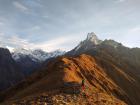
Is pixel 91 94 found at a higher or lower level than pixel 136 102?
higher

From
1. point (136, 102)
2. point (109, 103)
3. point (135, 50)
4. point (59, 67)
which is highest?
point (135, 50)

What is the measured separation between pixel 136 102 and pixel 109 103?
68.3 m

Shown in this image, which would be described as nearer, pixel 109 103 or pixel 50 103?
pixel 50 103

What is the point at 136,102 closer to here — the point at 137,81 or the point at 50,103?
the point at 137,81

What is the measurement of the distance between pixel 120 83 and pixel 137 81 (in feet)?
53.4

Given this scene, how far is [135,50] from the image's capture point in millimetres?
199250

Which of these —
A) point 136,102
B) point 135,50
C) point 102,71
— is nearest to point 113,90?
point 136,102

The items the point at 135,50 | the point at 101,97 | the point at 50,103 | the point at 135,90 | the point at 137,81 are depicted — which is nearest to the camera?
the point at 50,103

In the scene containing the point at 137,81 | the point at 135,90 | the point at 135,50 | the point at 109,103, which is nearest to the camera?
the point at 109,103

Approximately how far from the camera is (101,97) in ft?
125

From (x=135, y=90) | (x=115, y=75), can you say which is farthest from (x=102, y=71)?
(x=135, y=90)

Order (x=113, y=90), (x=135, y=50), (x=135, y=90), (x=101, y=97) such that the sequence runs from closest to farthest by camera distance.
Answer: (x=101, y=97), (x=113, y=90), (x=135, y=90), (x=135, y=50)

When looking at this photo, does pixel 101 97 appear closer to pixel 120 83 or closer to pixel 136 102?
pixel 136 102

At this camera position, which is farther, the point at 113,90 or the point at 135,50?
the point at 135,50
